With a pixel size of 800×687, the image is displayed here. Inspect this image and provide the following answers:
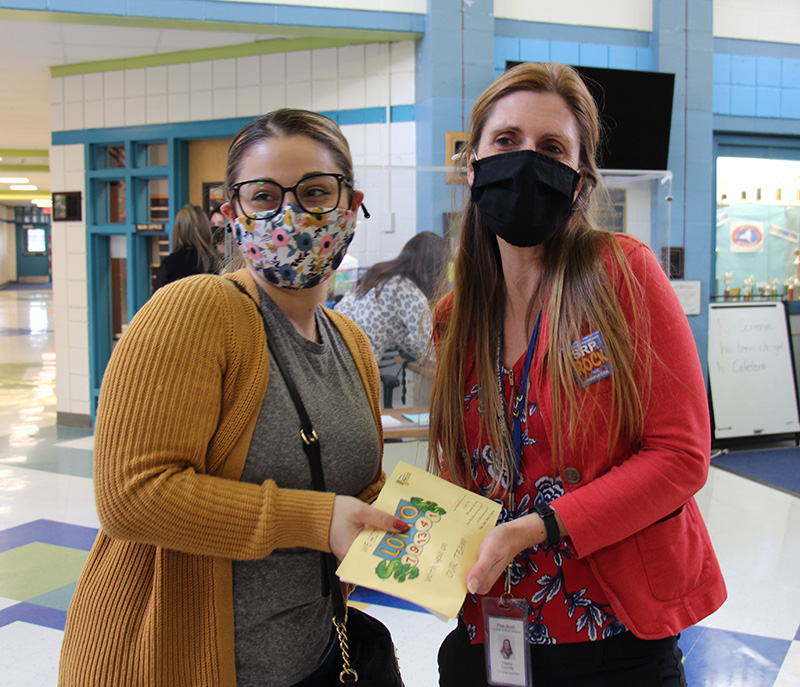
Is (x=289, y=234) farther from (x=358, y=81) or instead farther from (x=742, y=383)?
(x=742, y=383)

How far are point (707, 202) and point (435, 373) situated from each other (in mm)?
4659

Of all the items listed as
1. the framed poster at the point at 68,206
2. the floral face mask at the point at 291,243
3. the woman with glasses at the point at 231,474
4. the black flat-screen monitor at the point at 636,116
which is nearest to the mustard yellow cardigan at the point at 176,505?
the woman with glasses at the point at 231,474

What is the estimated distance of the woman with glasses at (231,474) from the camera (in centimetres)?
96

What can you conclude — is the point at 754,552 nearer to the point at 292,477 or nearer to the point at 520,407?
the point at 520,407

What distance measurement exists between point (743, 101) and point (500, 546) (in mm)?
5500

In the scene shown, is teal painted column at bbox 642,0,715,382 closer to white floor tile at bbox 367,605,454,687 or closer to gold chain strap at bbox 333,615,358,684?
white floor tile at bbox 367,605,454,687

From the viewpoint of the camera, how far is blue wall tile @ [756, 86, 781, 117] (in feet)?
17.5

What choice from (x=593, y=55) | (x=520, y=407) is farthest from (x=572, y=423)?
(x=593, y=55)

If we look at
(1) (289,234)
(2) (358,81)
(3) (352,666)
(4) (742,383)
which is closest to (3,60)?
(2) (358,81)

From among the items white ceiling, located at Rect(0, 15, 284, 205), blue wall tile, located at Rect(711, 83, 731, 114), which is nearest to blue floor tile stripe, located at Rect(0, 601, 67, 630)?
white ceiling, located at Rect(0, 15, 284, 205)

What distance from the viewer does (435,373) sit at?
1383mm

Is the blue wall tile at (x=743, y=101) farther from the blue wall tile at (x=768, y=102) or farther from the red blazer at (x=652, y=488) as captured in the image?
the red blazer at (x=652, y=488)

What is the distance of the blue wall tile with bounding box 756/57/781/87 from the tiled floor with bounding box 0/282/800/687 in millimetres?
3176

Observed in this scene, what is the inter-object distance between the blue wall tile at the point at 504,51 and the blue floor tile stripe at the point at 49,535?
13.3 ft
